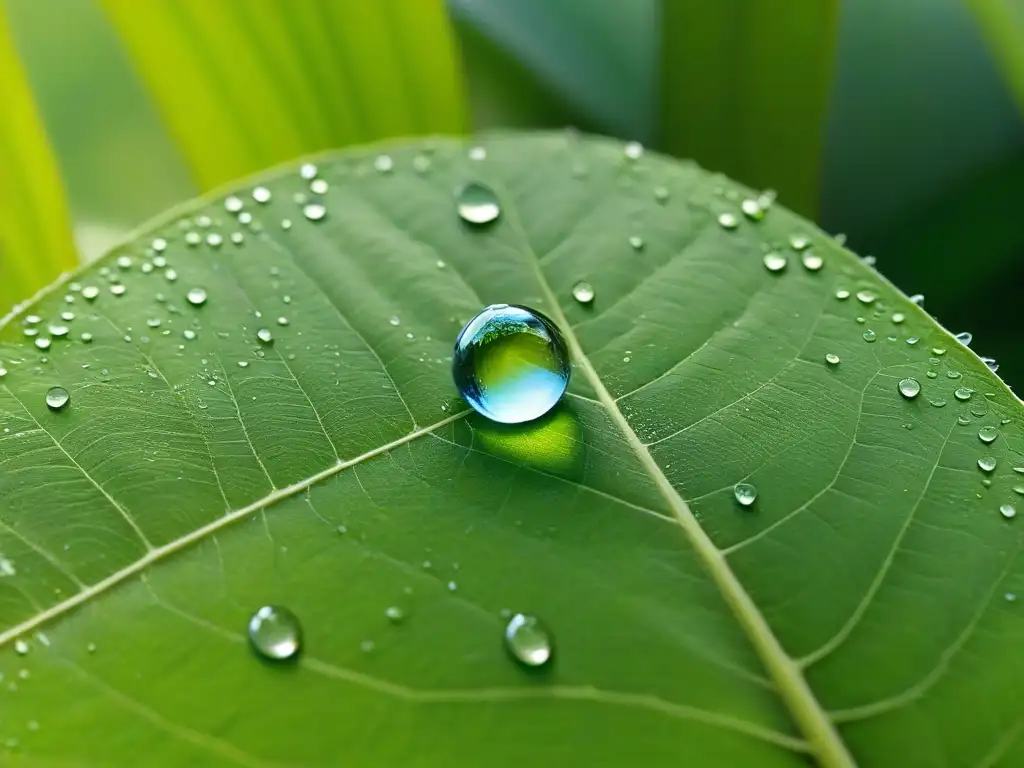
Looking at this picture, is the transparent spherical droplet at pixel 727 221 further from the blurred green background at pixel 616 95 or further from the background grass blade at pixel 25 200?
the background grass blade at pixel 25 200

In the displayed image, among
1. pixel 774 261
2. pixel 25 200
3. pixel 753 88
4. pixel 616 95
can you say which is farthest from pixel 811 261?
pixel 25 200

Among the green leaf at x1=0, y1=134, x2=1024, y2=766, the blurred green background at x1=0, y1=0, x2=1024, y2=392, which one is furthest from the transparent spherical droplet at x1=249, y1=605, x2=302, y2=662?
the blurred green background at x1=0, y1=0, x2=1024, y2=392

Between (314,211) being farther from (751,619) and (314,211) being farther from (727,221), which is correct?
(751,619)

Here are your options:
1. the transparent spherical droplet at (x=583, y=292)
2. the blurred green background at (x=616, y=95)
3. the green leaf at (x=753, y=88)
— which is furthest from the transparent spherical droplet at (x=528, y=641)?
the green leaf at (x=753, y=88)

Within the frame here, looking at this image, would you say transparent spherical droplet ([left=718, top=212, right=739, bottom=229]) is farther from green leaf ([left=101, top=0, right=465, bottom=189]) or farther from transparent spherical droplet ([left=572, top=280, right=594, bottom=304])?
green leaf ([left=101, top=0, right=465, bottom=189])

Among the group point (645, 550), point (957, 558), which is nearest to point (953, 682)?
point (957, 558)

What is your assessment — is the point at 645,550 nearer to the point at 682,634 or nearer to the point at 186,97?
the point at 682,634
